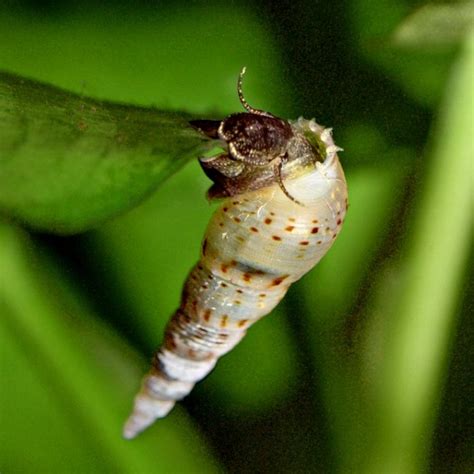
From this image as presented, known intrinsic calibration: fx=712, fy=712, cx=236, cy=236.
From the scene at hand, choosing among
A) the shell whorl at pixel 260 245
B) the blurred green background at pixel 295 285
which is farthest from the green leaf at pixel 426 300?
the shell whorl at pixel 260 245

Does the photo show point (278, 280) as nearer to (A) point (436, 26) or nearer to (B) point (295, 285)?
(B) point (295, 285)

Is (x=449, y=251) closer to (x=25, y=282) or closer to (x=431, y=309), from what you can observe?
(x=431, y=309)

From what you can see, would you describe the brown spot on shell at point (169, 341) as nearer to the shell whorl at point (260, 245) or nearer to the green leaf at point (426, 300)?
the shell whorl at point (260, 245)

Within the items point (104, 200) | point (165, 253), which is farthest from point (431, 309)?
point (104, 200)

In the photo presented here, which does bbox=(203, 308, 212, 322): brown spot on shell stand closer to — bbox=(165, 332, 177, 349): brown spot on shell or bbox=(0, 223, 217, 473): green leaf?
bbox=(165, 332, 177, 349): brown spot on shell

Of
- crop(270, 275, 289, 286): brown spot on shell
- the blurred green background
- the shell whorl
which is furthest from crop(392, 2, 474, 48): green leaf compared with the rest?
crop(270, 275, 289, 286): brown spot on shell

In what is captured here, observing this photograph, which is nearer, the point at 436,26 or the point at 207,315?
the point at 207,315

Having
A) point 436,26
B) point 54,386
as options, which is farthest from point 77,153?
point 436,26
